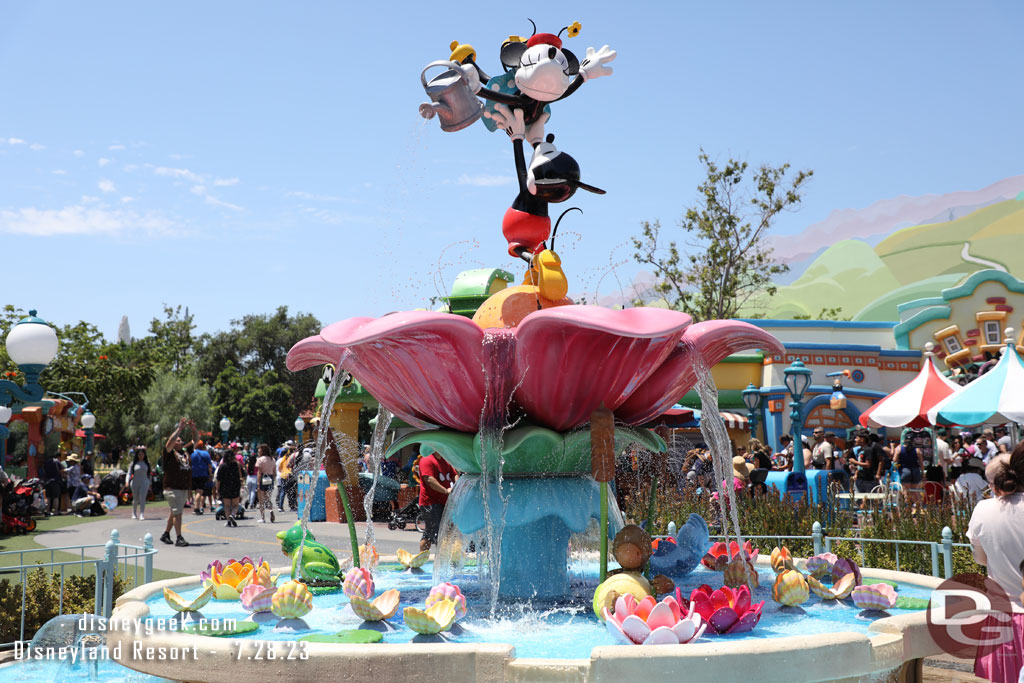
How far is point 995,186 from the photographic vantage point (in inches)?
3947

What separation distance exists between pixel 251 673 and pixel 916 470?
43.5ft

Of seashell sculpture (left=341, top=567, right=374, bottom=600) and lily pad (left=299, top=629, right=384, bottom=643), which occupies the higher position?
seashell sculpture (left=341, top=567, right=374, bottom=600)

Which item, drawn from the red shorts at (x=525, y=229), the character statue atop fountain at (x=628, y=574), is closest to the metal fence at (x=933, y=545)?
the character statue atop fountain at (x=628, y=574)

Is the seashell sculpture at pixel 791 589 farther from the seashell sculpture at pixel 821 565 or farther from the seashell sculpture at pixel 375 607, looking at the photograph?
the seashell sculpture at pixel 375 607

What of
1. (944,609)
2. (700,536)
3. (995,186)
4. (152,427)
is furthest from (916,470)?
(995,186)

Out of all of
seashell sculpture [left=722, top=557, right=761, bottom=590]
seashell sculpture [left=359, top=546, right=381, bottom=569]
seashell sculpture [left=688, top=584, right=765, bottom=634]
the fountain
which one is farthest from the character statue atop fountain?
seashell sculpture [left=359, top=546, right=381, bottom=569]

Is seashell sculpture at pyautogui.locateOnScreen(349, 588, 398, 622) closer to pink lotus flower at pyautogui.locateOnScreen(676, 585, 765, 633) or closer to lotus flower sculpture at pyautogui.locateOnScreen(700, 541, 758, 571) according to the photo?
pink lotus flower at pyautogui.locateOnScreen(676, 585, 765, 633)

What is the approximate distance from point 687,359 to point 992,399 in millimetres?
7528

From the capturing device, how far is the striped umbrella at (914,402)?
13180 millimetres

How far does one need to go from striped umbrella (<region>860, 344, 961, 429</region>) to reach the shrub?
1111cm

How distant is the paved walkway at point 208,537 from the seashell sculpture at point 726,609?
8.24 metres

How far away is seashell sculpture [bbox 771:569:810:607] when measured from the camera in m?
5.66

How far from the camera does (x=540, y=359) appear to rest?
18.6 feet

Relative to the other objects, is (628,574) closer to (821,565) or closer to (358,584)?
(358,584)
